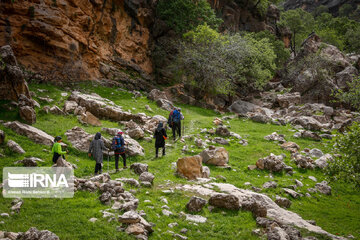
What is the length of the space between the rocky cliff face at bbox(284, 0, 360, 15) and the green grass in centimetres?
9477

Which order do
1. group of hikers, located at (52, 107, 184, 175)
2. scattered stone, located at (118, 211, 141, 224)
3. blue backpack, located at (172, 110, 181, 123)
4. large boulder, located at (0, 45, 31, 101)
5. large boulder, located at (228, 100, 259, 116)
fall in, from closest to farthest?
scattered stone, located at (118, 211, 141, 224) → group of hikers, located at (52, 107, 184, 175) → large boulder, located at (0, 45, 31, 101) → blue backpack, located at (172, 110, 181, 123) → large boulder, located at (228, 100, 259, 116)

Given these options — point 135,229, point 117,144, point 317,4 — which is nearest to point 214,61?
point 117,144

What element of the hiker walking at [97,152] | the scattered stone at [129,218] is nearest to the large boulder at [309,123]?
the hiker walking at [97,152]

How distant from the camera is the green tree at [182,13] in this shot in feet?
136

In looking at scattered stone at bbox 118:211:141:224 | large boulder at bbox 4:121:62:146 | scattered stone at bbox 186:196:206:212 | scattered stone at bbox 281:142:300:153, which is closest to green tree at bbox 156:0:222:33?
scattered stone at bbox 281:142:300:153

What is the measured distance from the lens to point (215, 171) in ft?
47.9

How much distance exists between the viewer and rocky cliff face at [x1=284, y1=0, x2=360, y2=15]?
306 ft

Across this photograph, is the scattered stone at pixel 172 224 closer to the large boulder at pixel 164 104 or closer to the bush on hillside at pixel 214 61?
the large boulder at pixel 164 104

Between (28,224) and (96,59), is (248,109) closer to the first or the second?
(96,59)

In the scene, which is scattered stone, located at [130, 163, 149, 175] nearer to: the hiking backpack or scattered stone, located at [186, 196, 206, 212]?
the hiking backpack

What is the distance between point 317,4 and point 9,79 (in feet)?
385

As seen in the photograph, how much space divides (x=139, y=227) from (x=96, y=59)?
91.6 ft

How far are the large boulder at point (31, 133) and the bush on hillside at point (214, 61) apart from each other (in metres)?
24.2

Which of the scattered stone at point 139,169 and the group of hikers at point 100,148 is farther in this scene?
the scattered stone at point 139,169
